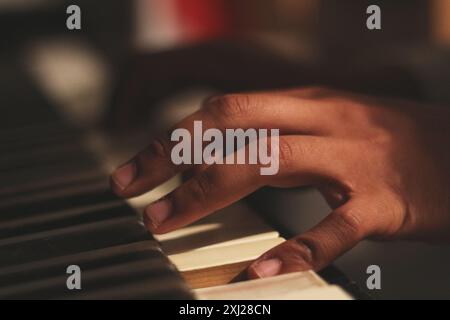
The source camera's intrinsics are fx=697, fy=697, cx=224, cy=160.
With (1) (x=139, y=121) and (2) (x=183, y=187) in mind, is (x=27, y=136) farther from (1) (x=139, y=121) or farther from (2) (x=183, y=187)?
(2) (x=183, y=187)

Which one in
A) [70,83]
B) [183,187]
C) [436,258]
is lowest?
[436,258]

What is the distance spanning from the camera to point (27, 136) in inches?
42.2

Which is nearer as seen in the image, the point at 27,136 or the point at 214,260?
the point at 214,260

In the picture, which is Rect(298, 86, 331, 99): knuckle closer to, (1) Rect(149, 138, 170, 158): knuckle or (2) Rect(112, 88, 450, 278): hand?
(2) Rect(112, 88, 450, 278): hand

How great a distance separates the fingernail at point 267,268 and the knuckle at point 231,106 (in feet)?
0.65

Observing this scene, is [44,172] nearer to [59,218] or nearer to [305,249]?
[59,218]

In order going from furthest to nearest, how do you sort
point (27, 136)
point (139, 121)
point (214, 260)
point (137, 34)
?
point (137, 34) < point (139, 121) < point (27, 136) < point (214, 260)

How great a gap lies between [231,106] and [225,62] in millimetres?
569

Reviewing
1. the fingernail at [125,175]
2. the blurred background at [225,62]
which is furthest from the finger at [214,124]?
the blurred background at [225,62]

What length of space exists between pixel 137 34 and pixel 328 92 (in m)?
2.02

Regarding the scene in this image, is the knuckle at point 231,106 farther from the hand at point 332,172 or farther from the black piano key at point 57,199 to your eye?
the black piano key at point 57,199

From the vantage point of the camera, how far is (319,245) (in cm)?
63
